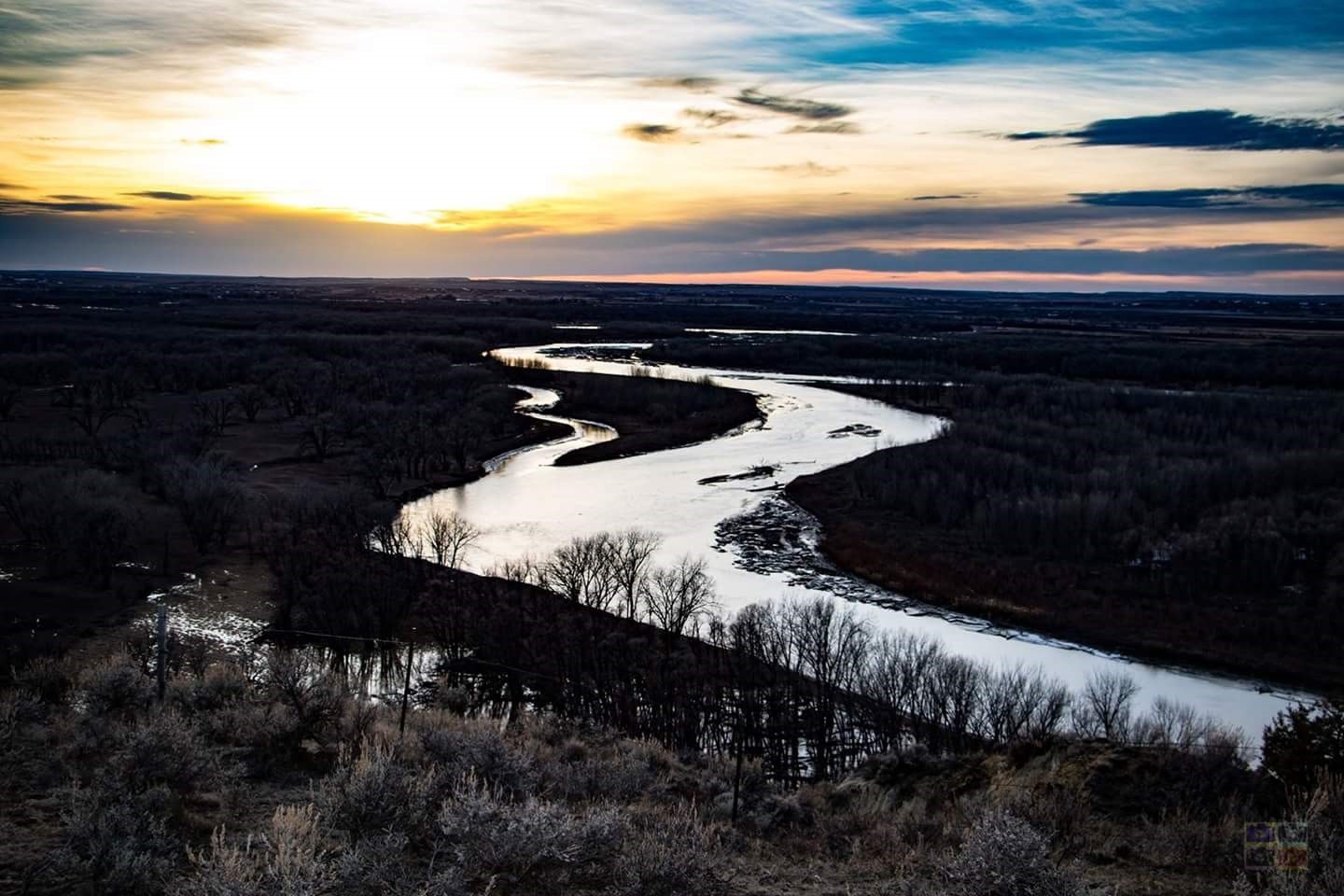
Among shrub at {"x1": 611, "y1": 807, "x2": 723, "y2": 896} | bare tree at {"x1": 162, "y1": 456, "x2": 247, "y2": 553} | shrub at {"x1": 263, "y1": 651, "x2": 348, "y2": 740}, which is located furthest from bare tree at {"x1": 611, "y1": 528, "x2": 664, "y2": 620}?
shrub at {"x1": 611, "y1": 807, "x2": 723, "y2": 896}

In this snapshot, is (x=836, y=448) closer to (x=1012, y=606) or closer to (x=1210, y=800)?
(x=1012, y=606)

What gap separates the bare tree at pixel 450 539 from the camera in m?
29.1

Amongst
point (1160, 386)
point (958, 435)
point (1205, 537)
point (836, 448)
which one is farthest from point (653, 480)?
point (1160, 386)

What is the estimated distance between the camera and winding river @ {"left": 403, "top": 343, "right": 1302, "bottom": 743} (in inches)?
897

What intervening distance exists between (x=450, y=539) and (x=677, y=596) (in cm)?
897

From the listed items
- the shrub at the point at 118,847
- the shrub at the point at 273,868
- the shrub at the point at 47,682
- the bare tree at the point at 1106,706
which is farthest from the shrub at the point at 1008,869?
the bare tree at the point at 1106,706

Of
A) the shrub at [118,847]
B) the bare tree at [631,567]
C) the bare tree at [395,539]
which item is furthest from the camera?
the bare tree at [395,539]

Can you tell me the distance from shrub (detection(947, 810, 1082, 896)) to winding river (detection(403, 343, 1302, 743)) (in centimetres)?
1580

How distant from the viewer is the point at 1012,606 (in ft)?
86.7

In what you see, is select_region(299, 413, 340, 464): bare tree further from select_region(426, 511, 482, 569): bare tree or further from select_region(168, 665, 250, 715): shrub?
select_region(168, 665, 250, 715): shrub

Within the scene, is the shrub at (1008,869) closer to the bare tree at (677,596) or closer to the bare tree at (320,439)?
the bare tree at (677,596)

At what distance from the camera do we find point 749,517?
35.6 metres

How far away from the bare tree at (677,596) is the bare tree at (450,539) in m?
6.74

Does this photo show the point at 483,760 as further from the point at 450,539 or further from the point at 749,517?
the point at 749,517
